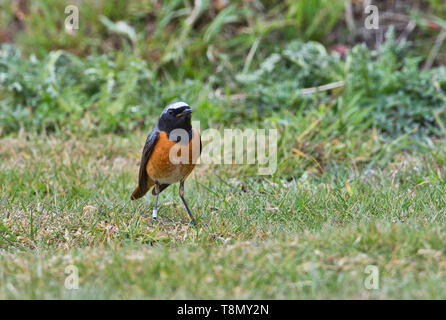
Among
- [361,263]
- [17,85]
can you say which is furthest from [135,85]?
[361,263]

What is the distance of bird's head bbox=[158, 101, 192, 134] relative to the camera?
5118mm

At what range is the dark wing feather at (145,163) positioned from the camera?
17.5ft

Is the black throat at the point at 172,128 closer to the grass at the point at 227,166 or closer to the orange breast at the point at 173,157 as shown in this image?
the orange breast at the point at 173,157

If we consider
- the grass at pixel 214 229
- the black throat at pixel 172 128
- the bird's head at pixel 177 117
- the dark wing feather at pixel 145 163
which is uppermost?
the bird's head at pixel 177 117

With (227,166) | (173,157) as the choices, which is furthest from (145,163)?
(227,166)

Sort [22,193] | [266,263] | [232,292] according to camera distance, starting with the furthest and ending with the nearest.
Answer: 1. [22,193]
2. [266,263]
3. [232,292]

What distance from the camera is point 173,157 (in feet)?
17.0

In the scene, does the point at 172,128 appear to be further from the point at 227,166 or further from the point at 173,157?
the point at 227,166

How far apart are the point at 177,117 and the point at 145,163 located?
64cm

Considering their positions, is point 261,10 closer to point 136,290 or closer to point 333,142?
point 333,142

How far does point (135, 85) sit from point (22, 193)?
2.95m

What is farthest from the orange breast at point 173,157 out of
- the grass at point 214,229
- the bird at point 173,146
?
the grass at point 214,229

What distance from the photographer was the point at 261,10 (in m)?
9.90

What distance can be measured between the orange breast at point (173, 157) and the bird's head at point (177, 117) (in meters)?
0.10
